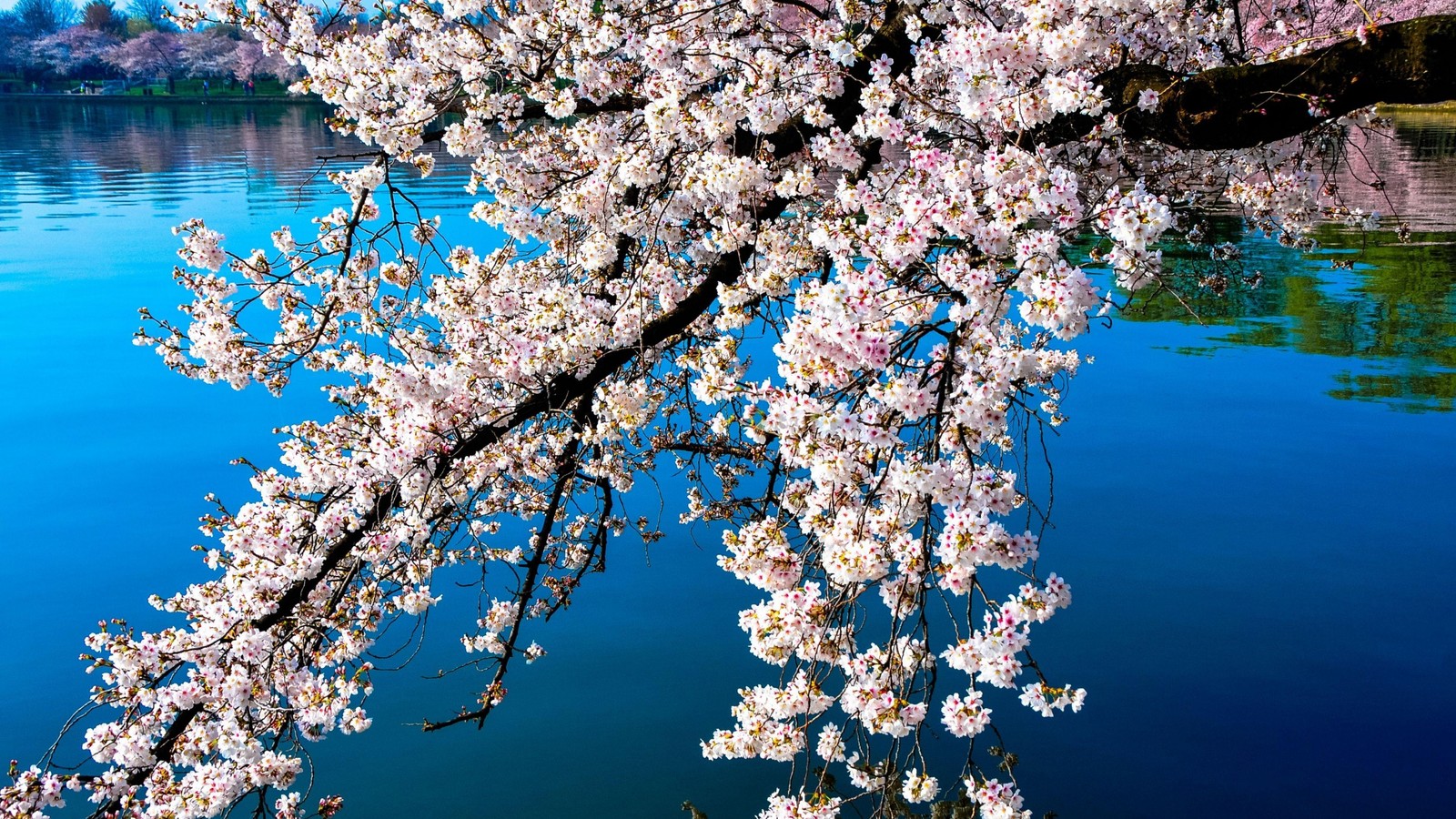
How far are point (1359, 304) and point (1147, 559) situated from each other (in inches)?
473

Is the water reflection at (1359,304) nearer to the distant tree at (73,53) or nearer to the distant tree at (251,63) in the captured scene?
the distant tree at (251,63)

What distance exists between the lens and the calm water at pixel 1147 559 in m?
7.36

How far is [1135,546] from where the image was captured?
34.8ft

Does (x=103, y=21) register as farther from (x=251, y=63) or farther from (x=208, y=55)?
(x=251, y=63)

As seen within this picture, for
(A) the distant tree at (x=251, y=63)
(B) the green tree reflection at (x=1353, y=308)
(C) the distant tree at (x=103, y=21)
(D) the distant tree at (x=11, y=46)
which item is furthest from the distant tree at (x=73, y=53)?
(B) the green tree reflection at (x=1353, y=308)

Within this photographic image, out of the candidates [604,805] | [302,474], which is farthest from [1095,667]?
[302,474]

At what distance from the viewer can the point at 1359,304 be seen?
62.7 ft

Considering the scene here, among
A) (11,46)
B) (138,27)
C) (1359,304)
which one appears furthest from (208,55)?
(1359,304)

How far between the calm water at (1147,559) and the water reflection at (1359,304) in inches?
3.7

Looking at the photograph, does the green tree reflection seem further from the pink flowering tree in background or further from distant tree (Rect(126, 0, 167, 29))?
distant tree (Rect(126, 0, 167, 29))

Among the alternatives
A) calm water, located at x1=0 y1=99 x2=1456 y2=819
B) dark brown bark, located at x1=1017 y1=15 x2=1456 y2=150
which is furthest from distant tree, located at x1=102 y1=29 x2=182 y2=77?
dark brown bark, located at x1=1017 y1=15 x2=1456 y2=150

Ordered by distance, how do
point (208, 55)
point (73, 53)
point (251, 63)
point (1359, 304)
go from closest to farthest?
point (1359, 304) → point (251, 63) → point (208, 55) → point (73, 53)

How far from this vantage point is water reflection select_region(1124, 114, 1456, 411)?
50.6ft

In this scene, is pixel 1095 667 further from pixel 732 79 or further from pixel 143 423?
pixel 143 423
